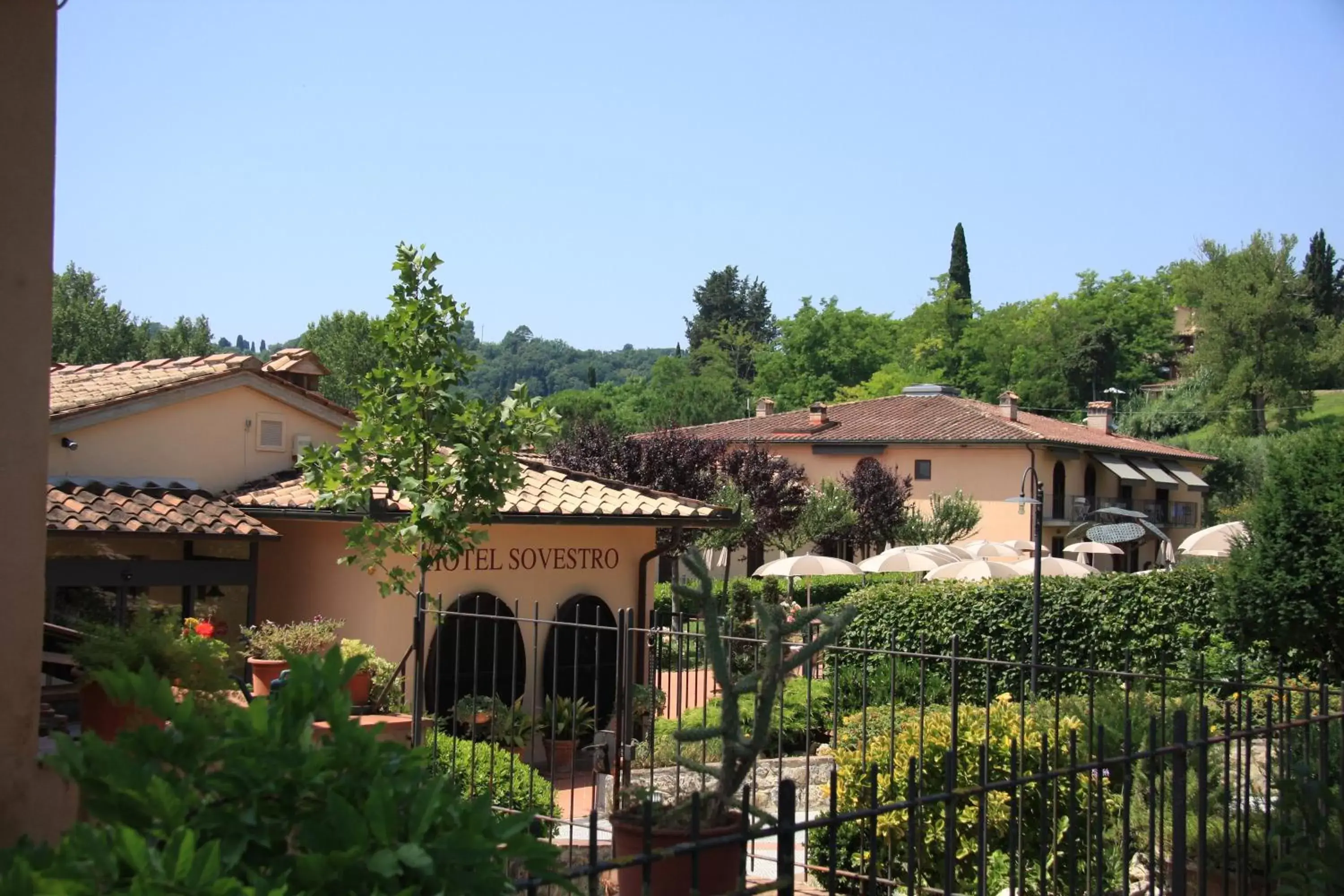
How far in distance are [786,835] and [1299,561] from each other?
13.0 meters

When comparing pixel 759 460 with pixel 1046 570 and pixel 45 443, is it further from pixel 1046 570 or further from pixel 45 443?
pixel 45 443

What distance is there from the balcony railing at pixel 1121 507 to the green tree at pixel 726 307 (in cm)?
4607

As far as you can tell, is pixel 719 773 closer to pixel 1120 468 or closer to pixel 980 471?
pixel 980 471

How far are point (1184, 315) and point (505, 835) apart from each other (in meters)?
90.6

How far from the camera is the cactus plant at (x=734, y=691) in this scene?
395 cm

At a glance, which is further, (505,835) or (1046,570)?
(1046,570)

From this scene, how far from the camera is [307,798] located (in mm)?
2188

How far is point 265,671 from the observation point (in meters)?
10.9

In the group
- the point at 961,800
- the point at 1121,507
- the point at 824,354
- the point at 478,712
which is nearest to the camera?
the point at 961,800

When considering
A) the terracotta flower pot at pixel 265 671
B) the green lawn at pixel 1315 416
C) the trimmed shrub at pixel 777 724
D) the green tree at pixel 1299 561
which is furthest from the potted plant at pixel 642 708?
the green lawn at pixel 1315 416

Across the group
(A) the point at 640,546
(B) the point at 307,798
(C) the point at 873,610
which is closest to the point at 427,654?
(A) the point at 640,546

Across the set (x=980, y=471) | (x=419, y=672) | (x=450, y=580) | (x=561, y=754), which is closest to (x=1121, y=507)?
(x=980, y=471)

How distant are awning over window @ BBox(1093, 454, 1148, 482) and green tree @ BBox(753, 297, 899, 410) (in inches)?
1220

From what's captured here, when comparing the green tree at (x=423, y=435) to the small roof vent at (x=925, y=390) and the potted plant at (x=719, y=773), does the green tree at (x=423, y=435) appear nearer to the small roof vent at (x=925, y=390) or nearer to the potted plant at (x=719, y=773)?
the potted plant at (x=719, y=773)
